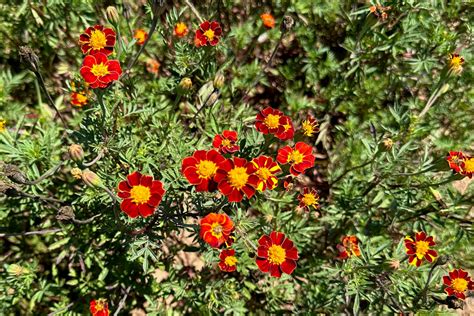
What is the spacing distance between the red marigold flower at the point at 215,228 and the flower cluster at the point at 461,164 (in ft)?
3.96

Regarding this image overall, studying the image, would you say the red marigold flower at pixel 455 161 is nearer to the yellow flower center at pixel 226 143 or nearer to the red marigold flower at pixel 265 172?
the red marigold flower at pixel 265 172

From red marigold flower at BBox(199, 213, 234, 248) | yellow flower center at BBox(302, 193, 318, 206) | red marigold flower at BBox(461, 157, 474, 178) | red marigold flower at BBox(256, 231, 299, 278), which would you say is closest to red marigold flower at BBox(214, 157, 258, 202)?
red marigold flower at BBox(199, 213, 234, 248)

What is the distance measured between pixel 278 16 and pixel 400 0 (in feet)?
3.26

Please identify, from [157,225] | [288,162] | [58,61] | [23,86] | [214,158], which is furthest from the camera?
[58,61]

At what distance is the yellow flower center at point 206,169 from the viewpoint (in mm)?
1533

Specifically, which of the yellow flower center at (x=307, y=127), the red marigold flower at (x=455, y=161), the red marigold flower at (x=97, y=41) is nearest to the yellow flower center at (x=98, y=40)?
the red marigold flower at (x=97, y=41)

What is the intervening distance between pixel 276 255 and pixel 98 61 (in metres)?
1.19

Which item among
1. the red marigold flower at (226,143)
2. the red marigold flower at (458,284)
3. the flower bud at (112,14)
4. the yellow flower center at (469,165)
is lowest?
the red marigold flower at (458,284)

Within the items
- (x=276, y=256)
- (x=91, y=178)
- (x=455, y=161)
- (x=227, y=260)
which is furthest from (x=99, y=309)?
(x=455, y=161)

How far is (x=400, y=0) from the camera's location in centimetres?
281

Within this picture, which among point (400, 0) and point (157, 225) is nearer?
point (157, 225)

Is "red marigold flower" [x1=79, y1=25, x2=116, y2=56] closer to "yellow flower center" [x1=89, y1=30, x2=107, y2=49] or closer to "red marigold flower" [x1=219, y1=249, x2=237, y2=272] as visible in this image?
"yellow flower center" [x1=89, y1=30, x2=107, y2=49]

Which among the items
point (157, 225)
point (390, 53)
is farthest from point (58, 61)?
point (390, 53)

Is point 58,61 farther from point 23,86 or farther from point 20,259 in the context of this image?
point 20,259
